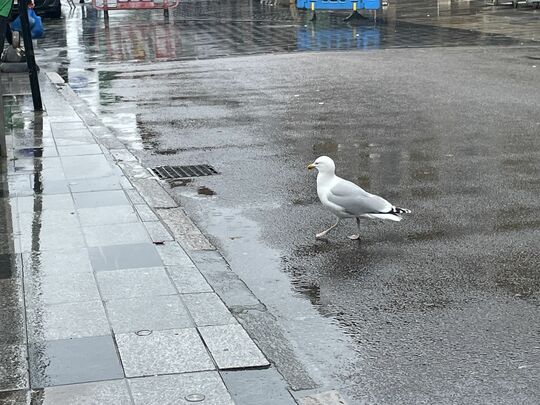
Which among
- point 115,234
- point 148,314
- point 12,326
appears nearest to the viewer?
point 12,326

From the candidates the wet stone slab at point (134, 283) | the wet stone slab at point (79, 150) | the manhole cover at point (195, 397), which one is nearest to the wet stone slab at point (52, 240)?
the wet stone slab at point (134, 283)

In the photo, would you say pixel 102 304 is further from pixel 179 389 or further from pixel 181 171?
pixel 181 171

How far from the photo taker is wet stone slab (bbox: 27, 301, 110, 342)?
5789mm

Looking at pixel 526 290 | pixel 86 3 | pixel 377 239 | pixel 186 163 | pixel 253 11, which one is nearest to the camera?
pixel 526 290

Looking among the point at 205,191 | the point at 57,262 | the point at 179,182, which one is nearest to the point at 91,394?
the point at 57,262

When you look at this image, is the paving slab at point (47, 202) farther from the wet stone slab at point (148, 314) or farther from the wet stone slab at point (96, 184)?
the wet stone slab at point (148, 314)

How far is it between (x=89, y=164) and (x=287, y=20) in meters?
26.1

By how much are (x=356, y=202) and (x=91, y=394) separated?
336cm

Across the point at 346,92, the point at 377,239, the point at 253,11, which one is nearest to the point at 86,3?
the point at 253,11

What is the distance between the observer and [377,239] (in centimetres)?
812

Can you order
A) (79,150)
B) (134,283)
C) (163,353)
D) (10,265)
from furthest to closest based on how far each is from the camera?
(79,150) → (10,265) → (134,283) → (163,353)

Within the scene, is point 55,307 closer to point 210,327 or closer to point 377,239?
point 210,327

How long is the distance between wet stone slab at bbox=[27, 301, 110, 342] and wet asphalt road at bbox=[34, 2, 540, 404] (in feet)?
3.13

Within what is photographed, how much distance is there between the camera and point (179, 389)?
5047 mm
